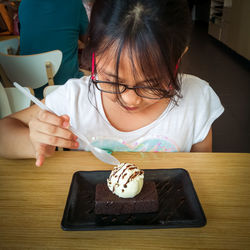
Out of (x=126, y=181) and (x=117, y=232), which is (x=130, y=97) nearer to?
(x=126, y=181)

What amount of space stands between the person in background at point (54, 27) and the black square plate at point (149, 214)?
5.51 feet

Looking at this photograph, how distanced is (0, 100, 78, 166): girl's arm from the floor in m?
1.93

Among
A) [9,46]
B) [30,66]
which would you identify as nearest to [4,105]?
[30,66]

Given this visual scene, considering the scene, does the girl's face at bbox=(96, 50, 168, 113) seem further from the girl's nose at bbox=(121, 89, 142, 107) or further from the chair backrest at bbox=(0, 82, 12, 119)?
the chair backrest at bbox=(0, 82, 12, 119)

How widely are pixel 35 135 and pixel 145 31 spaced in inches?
18.4

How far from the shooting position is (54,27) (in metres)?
2.14

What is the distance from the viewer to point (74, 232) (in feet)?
2.02

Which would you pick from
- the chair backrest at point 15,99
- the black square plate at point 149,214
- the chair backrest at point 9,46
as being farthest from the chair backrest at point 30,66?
the black square plate at point 149,214

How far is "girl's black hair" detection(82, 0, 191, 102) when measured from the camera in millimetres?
678

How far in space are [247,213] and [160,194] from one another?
235 mm

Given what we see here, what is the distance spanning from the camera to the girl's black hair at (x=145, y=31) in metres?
0.68

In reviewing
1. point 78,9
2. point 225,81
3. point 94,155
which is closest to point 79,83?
point 94,155

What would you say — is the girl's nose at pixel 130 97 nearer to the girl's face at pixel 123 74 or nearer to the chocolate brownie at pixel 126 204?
the girl's face at pixel 123 74

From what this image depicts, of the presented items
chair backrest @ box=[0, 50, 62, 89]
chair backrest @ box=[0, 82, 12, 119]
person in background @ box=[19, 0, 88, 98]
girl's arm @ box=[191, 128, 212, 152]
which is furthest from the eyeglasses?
person in background @ box=[19, 0, 88, 98]
